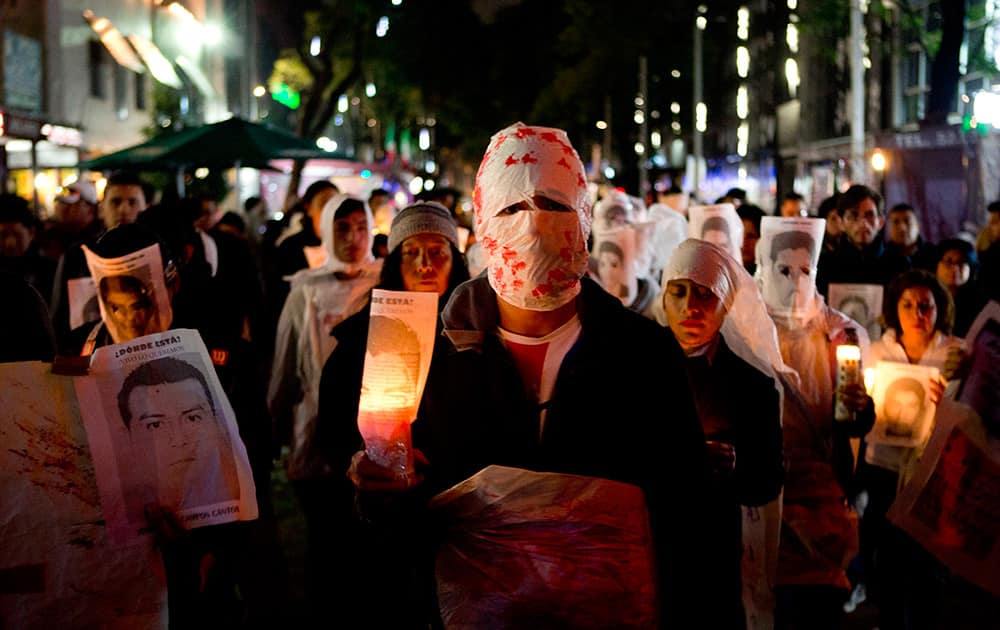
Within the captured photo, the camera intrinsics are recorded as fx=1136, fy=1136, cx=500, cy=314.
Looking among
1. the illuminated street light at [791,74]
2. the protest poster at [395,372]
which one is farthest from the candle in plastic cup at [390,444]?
the illuminated street light at [791,74]

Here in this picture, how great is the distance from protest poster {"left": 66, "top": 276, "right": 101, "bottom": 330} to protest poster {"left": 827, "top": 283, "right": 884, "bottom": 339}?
4.41 meters

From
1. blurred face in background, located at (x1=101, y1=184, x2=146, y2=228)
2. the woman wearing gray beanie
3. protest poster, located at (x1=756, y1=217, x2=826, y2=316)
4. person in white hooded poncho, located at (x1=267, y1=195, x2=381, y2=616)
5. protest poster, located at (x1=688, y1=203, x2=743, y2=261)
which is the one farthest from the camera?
blurred face in background, located at (x1=101, y1=184, x2=146, y2=228)

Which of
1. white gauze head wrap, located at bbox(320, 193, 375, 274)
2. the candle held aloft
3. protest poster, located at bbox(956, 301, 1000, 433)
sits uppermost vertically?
white gauze head wrap, located at bbox(320, 193, 375, 274)

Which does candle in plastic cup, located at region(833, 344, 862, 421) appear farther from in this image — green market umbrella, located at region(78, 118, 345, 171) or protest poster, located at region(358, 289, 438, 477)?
green market umbrella, located at region(78, 118, 345, 171)

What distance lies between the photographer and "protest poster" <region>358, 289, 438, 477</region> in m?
2.77

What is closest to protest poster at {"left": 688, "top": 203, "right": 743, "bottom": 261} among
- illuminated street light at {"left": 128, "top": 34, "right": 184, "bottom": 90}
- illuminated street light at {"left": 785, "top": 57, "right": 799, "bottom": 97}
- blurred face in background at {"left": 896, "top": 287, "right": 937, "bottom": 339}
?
blurred face in background at {"left": 896, "top": 287, "right": 937, "bottom": 339}

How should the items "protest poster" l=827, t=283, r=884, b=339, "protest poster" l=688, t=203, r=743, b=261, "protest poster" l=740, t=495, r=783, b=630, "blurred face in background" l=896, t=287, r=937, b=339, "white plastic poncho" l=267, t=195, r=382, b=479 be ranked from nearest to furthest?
1. "protest poster" l=740, t=495, r=783, b=630
2. "white plastic poncho" l=267, t=195, r=382, b=479
3. "blurred face in background" l=896, t=287, r=937, b=339
4. "protest poster" l=827, t=283, r=884, b=339
5. "protest poster" l=688, t=203, r=743, b=261

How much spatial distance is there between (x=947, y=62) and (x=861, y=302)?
14894 millimetres

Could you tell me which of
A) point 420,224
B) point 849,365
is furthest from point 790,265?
point 420,224

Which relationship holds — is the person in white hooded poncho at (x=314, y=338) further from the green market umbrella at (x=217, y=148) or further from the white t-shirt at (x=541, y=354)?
the green market umbrella at (x=217, y=148)

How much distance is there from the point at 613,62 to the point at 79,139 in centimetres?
3427

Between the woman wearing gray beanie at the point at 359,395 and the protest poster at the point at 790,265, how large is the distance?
173 centimetres

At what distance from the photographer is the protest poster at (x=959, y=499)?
9.80 ft

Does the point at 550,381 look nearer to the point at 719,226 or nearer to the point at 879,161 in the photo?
the point at 719,226
